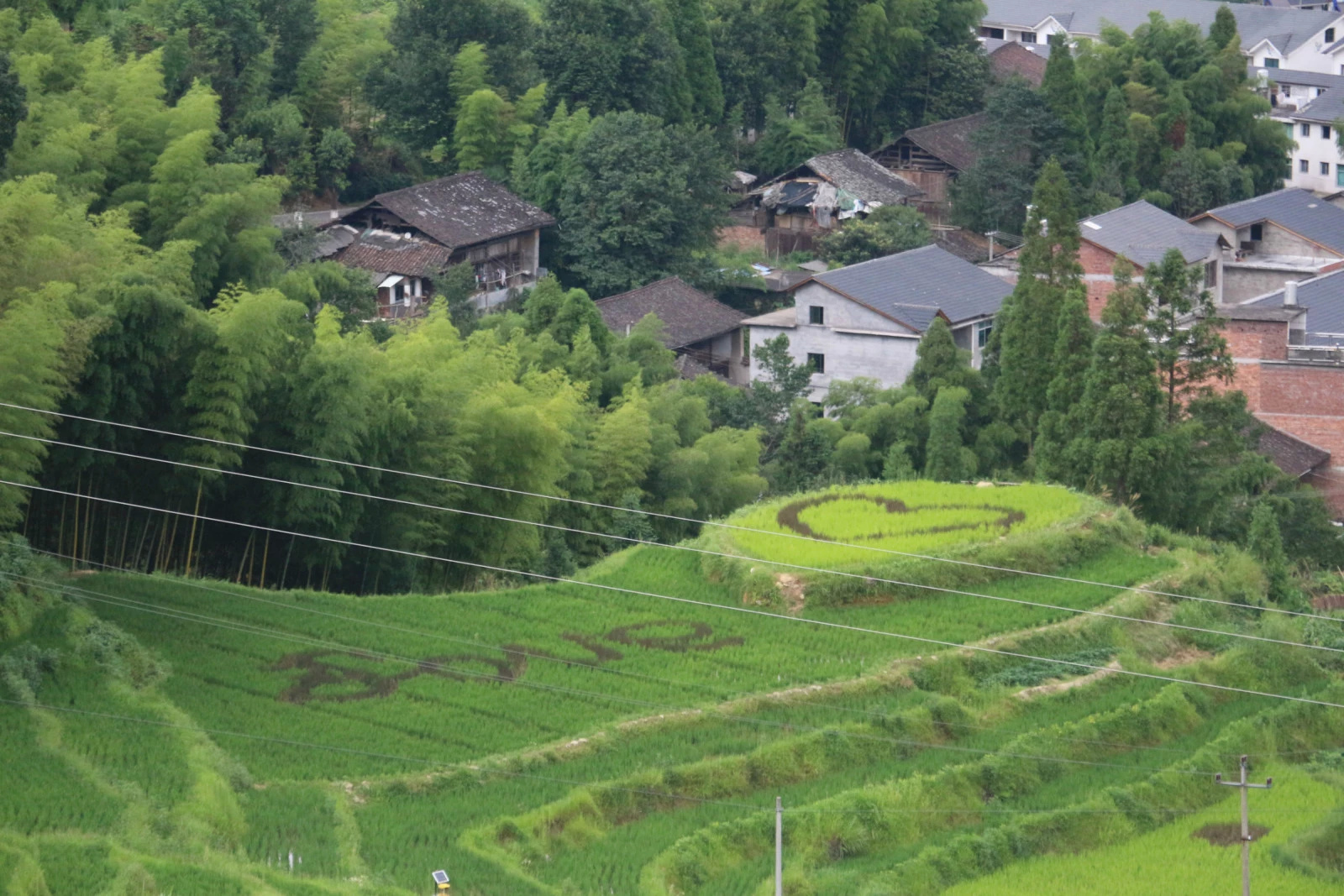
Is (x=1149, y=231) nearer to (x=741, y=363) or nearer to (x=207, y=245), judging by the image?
(x=741, y=363)

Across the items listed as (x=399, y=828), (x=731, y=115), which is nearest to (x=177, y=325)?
(x=399, y=828)

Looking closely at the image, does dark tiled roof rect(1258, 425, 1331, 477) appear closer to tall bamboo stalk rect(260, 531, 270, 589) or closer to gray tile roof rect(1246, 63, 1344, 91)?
tall bamboo stalk rect(260, 531, 270, 589)

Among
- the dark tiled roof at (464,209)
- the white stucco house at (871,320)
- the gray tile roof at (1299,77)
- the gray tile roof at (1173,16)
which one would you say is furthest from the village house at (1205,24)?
the dark tiled roof at (464,209)

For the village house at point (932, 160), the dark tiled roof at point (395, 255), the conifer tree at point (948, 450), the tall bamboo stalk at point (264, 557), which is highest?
the village house at point (932, 160)

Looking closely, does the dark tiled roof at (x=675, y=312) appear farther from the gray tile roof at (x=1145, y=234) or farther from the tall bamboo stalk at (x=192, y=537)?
the tall bamboo stalk at (x=192, y=537)

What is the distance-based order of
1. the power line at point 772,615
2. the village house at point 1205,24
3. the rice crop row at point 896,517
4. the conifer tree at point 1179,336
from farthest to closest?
the village house at point 1205,24
the conifer tree at point 1179,336
the rice crop row at point 896,517
the power line at point 772,615

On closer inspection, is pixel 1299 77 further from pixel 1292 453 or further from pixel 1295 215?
pixel 1292 453
